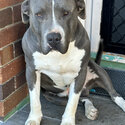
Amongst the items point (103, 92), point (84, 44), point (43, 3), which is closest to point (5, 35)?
point (43, 3)

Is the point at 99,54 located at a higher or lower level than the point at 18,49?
lower

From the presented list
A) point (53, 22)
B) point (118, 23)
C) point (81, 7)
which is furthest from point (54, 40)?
point (118, 23)

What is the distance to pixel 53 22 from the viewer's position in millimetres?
2314

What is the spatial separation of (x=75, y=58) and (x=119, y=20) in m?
0.95

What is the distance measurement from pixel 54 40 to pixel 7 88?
760 millimetres

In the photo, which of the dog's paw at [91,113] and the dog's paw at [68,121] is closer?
the dog's paw at [68,121]

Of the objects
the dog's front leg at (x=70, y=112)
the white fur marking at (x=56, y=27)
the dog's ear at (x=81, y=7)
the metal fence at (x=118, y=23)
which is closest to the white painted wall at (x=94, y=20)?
the metal fence at (x=118, y=23)

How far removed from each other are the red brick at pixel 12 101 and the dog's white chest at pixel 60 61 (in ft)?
1.30

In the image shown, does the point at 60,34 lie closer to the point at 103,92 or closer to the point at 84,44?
the point at 84,44

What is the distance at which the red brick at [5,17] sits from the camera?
256 cm

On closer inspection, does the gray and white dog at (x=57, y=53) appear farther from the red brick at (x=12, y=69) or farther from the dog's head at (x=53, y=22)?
the red brick at (x=12, y=69)

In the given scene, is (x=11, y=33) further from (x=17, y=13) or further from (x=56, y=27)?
(x=56, y=27)

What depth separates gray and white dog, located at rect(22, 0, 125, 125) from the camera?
233 cm

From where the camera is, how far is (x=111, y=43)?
340cm
